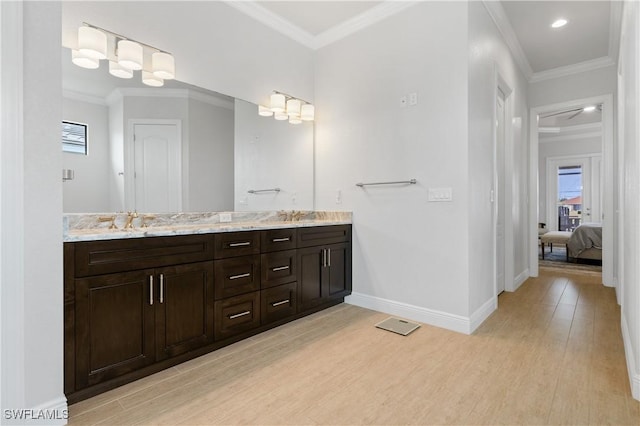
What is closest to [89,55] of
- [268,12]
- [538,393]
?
[268,12]

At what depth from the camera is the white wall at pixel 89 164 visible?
2.02 meters

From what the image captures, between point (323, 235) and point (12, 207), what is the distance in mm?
2160

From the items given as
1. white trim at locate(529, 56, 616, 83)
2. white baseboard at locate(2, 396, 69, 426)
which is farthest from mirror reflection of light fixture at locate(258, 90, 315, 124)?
white trim at locate(529, 56, 616, 83)

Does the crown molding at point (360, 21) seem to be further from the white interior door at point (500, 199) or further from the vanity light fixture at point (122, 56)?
the vanity light fixture at point (122, 56)

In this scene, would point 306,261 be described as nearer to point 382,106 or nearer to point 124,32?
point 382,106

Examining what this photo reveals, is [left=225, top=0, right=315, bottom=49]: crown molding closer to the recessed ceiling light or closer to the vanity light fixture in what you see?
the vanity light fixture

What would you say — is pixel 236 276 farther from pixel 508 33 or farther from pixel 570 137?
pixel 570 137

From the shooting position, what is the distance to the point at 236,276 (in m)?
2.32

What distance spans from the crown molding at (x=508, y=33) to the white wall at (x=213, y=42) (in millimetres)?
1796

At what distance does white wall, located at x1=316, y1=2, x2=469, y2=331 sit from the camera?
2.61m

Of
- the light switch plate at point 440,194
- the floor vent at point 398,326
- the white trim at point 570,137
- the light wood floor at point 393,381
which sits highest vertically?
the white trim at point 570,137

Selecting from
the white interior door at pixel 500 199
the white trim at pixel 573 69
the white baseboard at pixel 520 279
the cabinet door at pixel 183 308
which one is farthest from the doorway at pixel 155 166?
the white trim at pixel 573 69

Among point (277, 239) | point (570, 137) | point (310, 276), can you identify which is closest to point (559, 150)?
point (570, 137)

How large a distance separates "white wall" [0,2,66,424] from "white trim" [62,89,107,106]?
62 centimetres
